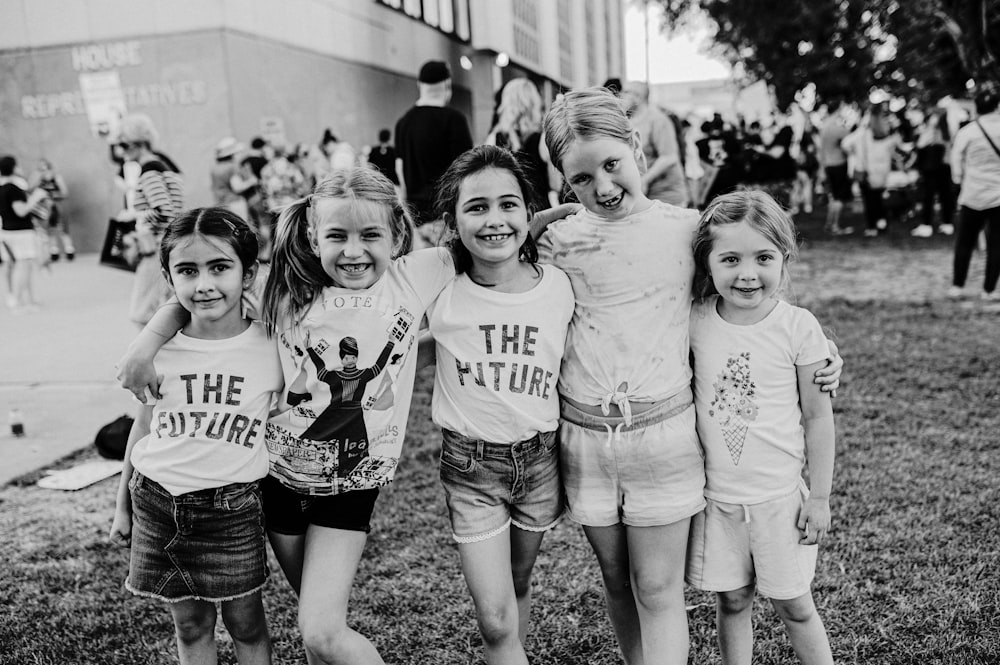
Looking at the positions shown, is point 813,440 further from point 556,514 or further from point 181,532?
point 181,532

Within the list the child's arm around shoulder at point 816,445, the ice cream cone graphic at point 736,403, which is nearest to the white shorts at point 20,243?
the ice cream cone graphic at point 736,403

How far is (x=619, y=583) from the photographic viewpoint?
7.93 ft

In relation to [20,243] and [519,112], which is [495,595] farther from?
[20,243]

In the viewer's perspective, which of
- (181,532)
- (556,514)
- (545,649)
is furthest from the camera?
(545,649)

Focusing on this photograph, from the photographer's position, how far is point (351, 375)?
2.31 metres

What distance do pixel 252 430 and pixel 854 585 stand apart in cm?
220

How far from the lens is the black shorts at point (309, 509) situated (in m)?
2.30

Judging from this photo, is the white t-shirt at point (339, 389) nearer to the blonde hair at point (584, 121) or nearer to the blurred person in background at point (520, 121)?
the blonde hair at point (584, 121)

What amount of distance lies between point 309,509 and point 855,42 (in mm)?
23085

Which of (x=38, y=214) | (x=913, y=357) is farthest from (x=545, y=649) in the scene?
(x=38, y=214)

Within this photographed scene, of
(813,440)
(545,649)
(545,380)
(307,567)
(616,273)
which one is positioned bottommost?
(545,649)

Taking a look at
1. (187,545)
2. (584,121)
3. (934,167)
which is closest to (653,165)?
(584,121)

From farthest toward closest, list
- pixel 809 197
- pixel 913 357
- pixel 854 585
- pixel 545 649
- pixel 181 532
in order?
pixel 809 197 < pixel 913 357 < pixel 854 585 < pixel 545 649 < pixel 181 532

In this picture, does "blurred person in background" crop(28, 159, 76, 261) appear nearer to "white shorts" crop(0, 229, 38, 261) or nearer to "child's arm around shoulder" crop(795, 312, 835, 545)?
"white shorts" crop(0, 229, 38, 261)
